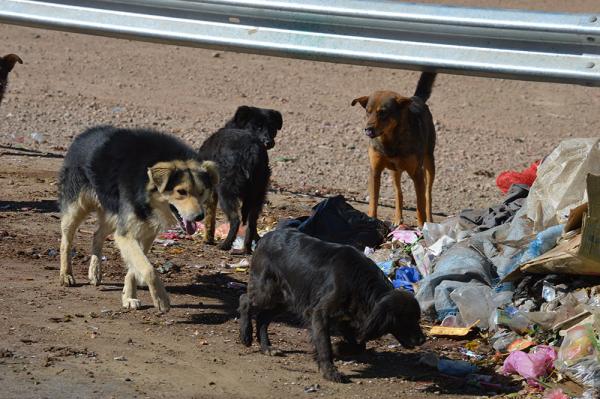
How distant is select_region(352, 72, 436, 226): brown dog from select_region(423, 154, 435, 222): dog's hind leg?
0.4 inches

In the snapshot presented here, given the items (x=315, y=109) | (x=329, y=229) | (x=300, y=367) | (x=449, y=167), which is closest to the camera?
(x=300, y=367)

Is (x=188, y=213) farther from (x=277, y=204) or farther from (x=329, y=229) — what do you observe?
(x=277, y=204)

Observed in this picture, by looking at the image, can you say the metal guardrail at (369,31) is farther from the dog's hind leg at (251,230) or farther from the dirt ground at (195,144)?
the dog's hind leg at (251,230)

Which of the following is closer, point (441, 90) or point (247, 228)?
point (247, 228)

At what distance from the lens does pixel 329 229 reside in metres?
8.92

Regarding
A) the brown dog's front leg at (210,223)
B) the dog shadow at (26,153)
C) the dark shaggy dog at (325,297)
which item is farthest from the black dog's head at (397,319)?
the dog shadow at (26,153)

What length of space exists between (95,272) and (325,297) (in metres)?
2.32

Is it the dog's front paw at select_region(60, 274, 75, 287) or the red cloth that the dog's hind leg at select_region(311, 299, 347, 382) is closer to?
the dog's front paw at select_region(60, 274, 75, 287)

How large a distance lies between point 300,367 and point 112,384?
1.20 metres

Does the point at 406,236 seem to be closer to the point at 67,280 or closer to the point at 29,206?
the point at 67,280

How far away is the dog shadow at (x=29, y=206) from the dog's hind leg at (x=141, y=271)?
255cm

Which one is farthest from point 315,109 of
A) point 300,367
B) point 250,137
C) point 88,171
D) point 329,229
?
point 300,367

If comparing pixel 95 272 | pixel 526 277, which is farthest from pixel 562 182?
pixel 95 272

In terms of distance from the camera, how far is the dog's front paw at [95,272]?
7902mm
